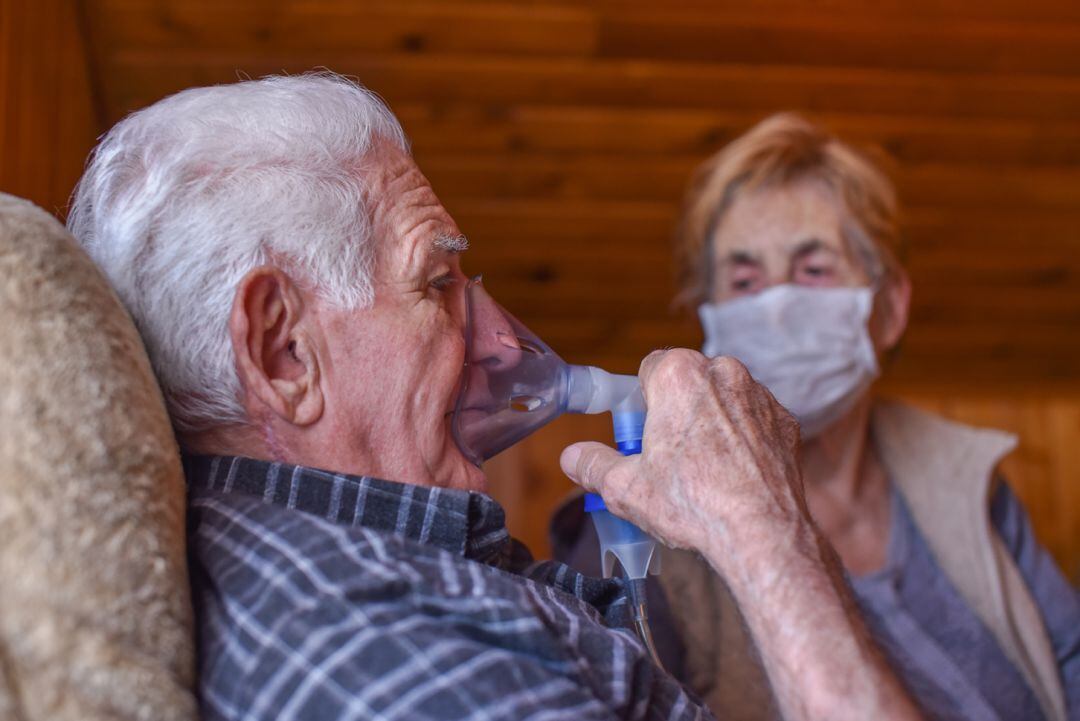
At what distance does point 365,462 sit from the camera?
→ 996 millimetres

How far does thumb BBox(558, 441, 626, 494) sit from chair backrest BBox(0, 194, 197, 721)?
14.2 inches

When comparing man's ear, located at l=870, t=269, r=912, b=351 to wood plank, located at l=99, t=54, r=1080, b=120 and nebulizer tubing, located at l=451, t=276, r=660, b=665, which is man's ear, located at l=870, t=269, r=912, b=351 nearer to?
wood plank, located at l=99, t=54, r=1080, b=120

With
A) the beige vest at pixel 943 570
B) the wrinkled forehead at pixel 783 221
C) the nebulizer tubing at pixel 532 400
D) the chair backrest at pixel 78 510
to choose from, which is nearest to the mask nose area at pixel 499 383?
the nebulizer tubing at pixel 532 400

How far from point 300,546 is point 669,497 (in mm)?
306

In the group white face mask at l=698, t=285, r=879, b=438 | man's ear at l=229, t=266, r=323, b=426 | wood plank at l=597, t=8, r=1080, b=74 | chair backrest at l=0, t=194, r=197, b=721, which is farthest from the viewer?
wood plank at l=597, t=8, r=1080, b=74

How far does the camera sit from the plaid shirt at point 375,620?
75cm

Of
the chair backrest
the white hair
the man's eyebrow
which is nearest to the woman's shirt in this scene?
the man's eyebrow

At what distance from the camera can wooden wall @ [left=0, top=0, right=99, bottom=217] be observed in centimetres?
144

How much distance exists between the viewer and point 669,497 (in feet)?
3.13

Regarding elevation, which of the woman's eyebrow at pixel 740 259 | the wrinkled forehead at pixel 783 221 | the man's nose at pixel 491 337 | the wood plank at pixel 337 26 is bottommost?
the woman's eyebrow at pixel 740 259

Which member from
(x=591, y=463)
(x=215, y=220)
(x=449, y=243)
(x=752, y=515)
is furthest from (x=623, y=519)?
(x=215, y=220)

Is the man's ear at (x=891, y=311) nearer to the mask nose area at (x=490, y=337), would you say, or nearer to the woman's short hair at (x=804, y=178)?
the woman's short hair at (x=804, y=178)

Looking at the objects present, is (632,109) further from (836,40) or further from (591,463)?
(591,463)

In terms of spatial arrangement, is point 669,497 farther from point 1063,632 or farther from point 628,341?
point 628,341
